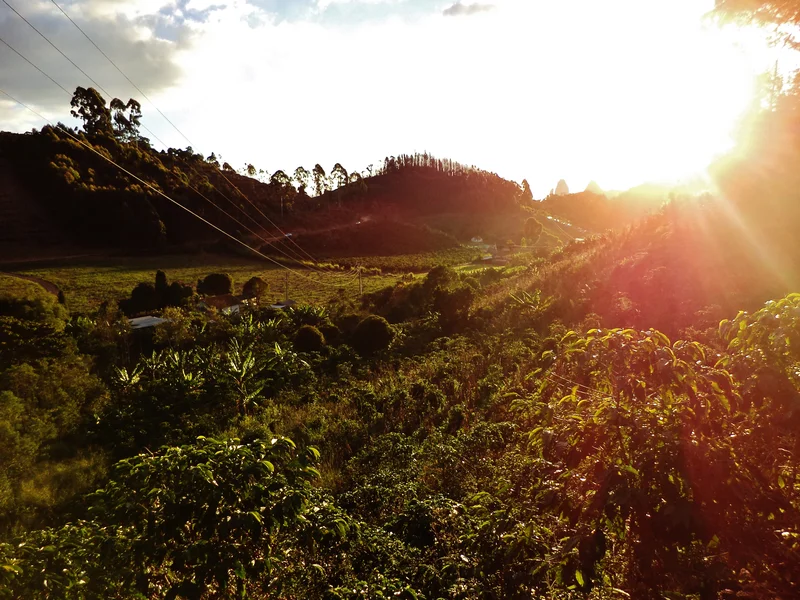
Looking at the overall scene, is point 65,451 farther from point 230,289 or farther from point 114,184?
point 114,184

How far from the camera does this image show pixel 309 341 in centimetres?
1695

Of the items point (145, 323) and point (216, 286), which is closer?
point (145, 323)

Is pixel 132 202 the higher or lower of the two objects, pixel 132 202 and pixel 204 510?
the higher

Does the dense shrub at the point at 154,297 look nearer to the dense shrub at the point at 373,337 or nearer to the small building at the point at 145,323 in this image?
the small building at the point at 145,323

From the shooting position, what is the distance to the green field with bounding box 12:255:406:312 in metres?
31.8

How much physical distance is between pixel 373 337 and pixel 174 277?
31283 mm

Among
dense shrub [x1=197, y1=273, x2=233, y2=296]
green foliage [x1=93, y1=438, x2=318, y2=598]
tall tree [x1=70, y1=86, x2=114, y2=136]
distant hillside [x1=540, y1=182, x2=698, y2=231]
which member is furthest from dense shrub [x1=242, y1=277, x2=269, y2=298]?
distant hillside [x1=540, y1=182, x2=698, y2=231]

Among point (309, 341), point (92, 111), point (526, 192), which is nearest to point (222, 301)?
point (309, 341)

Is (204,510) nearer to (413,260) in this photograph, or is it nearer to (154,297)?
(154,297)

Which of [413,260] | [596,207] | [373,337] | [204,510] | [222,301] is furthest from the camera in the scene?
[596,207]

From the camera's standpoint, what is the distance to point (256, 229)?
66000mm

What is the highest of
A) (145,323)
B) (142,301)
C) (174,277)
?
(174,277)

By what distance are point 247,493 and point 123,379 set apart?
12.6m

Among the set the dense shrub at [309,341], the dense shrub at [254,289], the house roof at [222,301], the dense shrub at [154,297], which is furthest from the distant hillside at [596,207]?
the dense shrub at [309,341]
